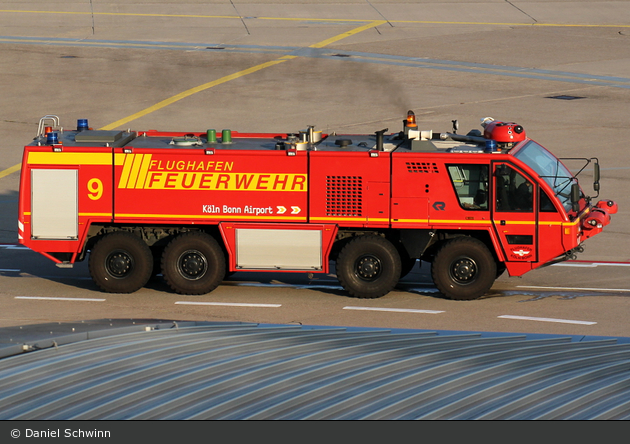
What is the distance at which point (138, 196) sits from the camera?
16844mm

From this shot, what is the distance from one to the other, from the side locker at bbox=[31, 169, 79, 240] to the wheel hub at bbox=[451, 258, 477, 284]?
6774 mm

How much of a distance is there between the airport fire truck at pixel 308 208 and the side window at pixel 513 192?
0.02 m

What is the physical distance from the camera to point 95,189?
16.9 m

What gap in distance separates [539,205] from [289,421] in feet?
32.7

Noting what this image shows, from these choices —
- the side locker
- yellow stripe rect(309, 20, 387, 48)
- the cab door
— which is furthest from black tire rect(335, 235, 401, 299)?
yellow stripe rect(309, 20, 387, 48)

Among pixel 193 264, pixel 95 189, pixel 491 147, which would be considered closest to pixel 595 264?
pixel 491 147

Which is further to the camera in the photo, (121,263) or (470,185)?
(121,263)

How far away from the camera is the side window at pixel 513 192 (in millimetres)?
16234

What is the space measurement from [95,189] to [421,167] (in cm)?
575

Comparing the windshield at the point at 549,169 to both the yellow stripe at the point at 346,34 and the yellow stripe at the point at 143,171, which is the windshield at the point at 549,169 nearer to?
→ the yellow stripe at the point at 143,171

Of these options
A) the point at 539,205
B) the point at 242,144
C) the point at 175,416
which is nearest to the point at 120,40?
the point at 242,144

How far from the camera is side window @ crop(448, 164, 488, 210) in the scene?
16.3m

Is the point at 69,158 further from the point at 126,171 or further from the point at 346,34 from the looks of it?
the point at 346,34

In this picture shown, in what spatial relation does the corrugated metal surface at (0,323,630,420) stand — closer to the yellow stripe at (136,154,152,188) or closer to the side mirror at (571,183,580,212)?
the side mirror at (571,183,580,212)
